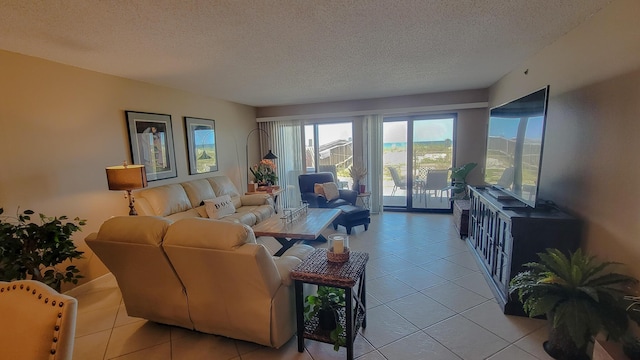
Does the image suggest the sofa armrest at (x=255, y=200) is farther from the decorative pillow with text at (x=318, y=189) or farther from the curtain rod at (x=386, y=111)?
the curtain rod at (x=386, y=111)

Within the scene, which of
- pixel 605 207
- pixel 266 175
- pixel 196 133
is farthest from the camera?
pixel 266 175

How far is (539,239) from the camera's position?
2.16 meters

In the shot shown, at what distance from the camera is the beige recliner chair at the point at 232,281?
1680 millimetres

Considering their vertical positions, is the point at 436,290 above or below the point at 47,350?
below

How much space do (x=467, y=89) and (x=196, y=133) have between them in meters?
4.71

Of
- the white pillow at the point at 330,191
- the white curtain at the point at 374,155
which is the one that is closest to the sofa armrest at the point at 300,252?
the white pillow at the point at 330,191

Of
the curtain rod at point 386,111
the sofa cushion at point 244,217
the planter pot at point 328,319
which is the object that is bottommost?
the planter pot at point 328,319

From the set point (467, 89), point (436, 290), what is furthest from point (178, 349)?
point (467, 89)

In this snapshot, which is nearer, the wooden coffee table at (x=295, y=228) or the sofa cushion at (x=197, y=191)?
the wooden coffee table at (x=295, y=228)

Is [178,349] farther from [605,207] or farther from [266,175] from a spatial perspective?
[266,175]

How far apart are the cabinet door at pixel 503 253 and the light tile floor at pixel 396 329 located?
19 centimetres

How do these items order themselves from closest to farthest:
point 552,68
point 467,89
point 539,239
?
point 539,239 < point 552,68 < point 467,89

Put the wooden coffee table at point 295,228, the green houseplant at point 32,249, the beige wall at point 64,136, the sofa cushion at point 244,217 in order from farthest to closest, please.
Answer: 1. the sofa cushion at point 244,217
2. the wooden coffee table at point 295,228
3. the beige wall at point 64,136
4. the green houseplant at point 32,249

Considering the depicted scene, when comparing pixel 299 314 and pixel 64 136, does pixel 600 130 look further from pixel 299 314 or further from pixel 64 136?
A: pixel 64 136
